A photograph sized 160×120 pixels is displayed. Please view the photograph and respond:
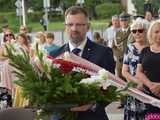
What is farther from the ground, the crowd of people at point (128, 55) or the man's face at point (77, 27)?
the man's face at point (77, 27)

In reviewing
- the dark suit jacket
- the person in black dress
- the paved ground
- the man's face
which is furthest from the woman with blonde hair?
the paved ground

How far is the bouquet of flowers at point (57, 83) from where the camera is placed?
135 inches

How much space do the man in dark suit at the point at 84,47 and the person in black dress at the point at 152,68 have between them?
118cm

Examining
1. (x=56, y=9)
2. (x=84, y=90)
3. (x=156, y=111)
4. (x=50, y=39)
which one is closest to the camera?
(x=84, y=90)

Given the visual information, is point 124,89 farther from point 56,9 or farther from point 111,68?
point 56,9

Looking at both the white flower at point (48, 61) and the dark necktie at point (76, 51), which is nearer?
the white flower at point (48, 61)

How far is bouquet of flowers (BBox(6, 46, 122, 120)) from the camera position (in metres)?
3.42

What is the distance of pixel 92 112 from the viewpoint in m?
3.78

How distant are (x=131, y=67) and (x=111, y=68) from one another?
1952 millimetres

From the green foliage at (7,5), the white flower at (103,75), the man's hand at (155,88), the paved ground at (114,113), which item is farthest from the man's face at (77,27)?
the green foliage at (7,5)

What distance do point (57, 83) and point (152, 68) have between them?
6.16ft

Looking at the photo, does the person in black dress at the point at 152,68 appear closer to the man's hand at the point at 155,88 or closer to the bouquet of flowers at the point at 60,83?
the man's hand at the point at 155,88

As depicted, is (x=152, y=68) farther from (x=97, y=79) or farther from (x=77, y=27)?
(x=97, y=79)

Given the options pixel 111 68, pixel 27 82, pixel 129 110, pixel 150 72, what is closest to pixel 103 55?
pixel 111 68
